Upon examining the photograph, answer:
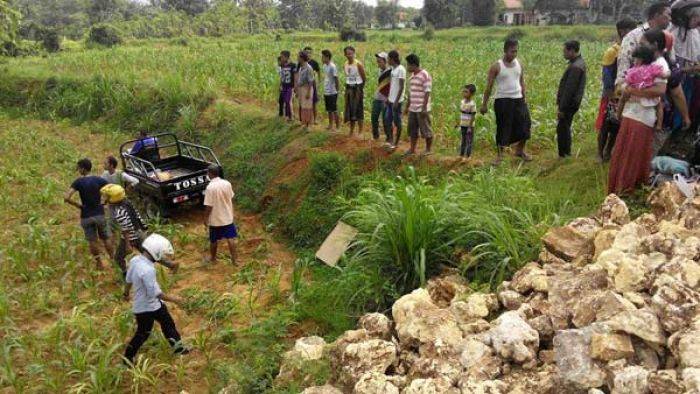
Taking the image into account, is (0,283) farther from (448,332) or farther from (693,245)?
(693,245)

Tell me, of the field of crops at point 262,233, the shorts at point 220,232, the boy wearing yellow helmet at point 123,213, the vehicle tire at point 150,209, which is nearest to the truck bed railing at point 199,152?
the field of crops at point 262,233

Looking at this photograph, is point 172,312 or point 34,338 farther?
point 172,312

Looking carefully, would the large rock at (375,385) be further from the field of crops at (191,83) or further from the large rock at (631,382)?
the field of crops at (191,83)

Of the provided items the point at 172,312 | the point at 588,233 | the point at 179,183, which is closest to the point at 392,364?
the point at 588,233

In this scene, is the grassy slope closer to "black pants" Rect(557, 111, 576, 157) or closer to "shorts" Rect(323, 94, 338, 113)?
"shorts" Rect(323, 94, 338, 113)

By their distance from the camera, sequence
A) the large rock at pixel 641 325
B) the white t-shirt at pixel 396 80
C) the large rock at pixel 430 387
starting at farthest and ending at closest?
the white t-shirt at pixel 396 80 < the large rock at pixel 430 387 < the large rock at pixel 641 325

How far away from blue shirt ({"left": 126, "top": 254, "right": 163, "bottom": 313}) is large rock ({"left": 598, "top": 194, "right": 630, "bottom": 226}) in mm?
4136

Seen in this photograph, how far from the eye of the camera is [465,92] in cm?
789

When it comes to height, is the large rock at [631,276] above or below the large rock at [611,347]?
above

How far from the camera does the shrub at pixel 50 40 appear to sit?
3186 centimetres

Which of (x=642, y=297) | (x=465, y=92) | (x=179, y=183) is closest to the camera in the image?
(x=642, y=297)

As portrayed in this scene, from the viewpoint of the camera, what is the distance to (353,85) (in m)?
9.70

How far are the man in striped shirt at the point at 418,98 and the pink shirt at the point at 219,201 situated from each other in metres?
2.91

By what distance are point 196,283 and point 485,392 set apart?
4.98m
